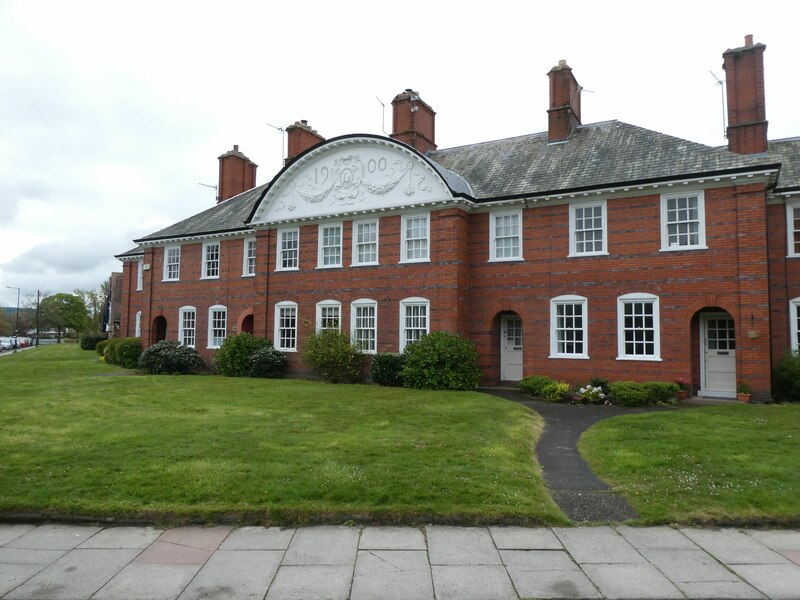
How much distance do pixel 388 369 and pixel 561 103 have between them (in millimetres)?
12111

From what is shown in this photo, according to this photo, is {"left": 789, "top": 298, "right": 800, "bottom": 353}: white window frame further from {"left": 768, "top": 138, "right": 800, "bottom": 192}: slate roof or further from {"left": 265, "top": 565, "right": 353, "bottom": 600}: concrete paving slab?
{"left": 265, "top": 565, "right": 353, "bottom": 600}: concrete paving slab

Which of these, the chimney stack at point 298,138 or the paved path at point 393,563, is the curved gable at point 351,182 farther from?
the paved path at point 393,563

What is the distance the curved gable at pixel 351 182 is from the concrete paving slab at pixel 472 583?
49.3ft

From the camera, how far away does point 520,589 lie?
4.64 metres

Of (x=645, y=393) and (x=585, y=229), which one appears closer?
(x=645, y=393)

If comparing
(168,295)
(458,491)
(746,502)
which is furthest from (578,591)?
(168,295)

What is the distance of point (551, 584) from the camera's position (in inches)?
186

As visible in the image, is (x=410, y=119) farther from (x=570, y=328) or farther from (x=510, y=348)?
(x=570, y=328)

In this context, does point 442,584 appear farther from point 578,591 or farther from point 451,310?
point 451,310

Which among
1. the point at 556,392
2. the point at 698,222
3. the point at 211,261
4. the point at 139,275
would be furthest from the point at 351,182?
the point at 139,275

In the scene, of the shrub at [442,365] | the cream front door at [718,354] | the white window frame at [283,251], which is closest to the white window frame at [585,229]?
the cream front door at [718,354]

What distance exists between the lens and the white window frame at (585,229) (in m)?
17.3

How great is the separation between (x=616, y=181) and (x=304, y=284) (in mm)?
12501

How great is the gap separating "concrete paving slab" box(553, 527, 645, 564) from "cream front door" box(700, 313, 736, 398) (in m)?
12.5
